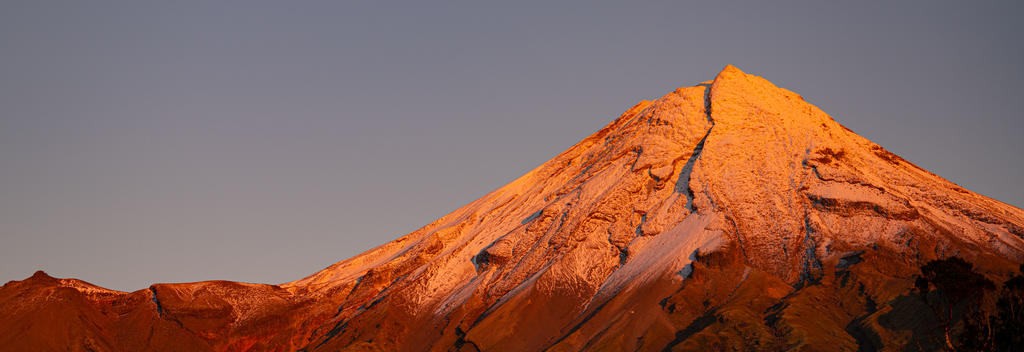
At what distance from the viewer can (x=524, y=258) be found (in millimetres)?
185000

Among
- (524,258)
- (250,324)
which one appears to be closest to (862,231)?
(524,258)

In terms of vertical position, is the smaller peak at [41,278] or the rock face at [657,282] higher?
the smaller peak at [41,278]

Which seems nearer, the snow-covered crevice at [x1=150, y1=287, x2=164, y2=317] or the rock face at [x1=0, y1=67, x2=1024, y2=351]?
the rock face at [x1=0, y1=67, x2=1024, y2=351]

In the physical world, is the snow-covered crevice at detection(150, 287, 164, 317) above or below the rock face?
above

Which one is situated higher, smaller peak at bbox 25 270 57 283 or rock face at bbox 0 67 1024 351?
smaller peak at bbox 25 270 57 283

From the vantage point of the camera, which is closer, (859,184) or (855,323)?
(855,323)

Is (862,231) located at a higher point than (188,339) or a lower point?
lower

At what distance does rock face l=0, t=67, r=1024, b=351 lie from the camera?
149m

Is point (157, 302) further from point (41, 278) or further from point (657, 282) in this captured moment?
point (657, 282)

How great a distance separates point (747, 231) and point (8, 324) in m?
124

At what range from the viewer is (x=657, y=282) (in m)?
163

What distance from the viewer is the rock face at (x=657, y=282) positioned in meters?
149

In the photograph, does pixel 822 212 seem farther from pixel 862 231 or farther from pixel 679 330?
pixel 679 330

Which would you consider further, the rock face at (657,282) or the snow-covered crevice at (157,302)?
the snow-covered crevice at (157,302)
